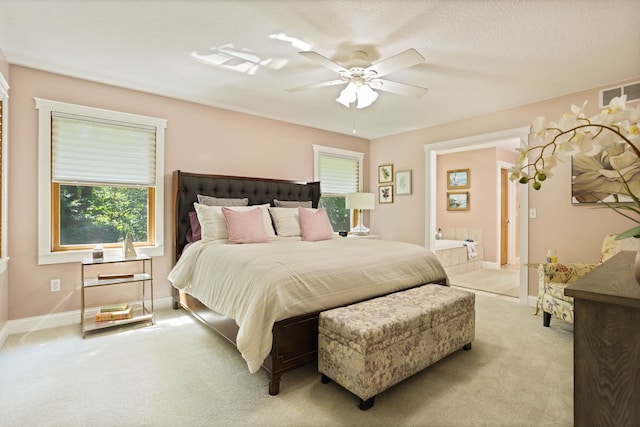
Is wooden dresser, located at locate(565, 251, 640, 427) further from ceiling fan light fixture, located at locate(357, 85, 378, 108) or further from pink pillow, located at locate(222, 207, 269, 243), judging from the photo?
pink pillow, located at locate(222, 207, 269, 243)

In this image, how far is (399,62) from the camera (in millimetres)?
2406

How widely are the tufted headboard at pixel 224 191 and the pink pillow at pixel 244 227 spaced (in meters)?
0.65

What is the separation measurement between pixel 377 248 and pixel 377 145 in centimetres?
334

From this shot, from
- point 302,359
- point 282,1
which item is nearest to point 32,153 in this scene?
point 282,1

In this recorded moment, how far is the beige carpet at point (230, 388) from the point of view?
5.80 ft

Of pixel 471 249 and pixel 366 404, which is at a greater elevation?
pixel 471 249

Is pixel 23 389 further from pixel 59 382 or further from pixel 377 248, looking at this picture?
pixel 377 248

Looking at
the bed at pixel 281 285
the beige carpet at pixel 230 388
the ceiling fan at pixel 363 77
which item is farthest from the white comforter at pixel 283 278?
the ceiling fan at pixel 363 77

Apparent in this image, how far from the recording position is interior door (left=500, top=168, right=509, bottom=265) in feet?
21.9

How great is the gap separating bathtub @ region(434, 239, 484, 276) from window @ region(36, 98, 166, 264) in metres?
4.21

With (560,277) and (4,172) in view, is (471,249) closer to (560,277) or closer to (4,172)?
(560,277)

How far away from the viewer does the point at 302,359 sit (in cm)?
212

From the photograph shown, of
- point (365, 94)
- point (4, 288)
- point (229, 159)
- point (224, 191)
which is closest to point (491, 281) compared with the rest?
point (365, 94)

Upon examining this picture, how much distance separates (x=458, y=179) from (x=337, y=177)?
304 cm
